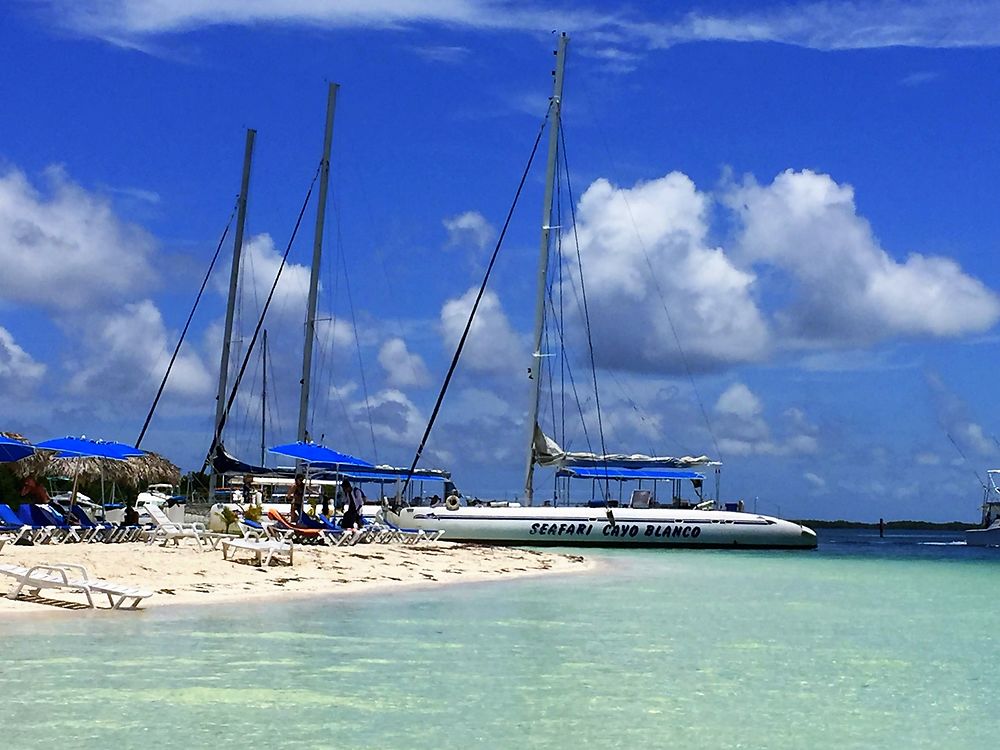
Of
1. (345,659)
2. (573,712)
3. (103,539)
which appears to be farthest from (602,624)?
(103,539)

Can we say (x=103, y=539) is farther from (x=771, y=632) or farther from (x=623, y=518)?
(x=623, y=518)

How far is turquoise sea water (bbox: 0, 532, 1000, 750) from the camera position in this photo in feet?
35.6

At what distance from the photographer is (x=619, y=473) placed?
52.3 meters

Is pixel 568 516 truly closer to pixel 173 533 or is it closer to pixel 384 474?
pixel 384 474

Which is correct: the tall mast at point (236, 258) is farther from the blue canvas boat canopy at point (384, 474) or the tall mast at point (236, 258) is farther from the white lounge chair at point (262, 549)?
the white lounge chair at point (262, 549)

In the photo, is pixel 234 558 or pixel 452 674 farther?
pixel 234 558

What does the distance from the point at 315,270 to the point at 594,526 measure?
564 inches

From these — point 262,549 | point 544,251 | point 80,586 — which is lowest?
point 80,586

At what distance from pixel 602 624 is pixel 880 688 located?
6.09m

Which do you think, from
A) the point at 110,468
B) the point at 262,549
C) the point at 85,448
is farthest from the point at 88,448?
the point at 110,468

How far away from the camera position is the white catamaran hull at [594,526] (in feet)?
151

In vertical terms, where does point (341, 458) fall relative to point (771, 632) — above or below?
above

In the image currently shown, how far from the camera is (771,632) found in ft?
63.6

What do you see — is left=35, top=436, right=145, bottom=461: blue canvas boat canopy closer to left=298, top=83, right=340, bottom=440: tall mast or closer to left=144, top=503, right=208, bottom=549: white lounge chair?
left=144, top=503, right=208, bottom=549: white lounge chair
